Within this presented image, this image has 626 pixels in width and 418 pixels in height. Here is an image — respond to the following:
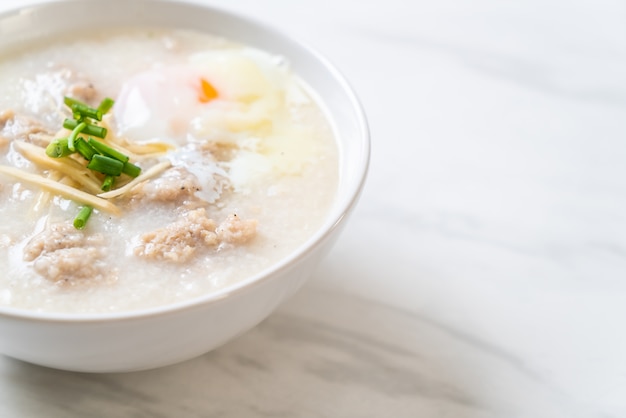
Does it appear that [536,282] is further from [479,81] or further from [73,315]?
[73,315]

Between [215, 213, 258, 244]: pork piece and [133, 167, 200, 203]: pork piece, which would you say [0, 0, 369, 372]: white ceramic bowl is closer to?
[215, 213, 258, 244]: pork piece

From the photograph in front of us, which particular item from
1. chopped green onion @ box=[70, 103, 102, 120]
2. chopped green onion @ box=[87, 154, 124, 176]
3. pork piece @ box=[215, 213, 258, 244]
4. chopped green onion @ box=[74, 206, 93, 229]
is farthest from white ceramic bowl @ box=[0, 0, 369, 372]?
chopped green onion @ box=[70, 103, 102, 120]

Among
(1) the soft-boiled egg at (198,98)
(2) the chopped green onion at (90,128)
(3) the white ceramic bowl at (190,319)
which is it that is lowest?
(3) the white ceramic bowl at (190,319)

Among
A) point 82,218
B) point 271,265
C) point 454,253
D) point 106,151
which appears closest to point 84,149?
point 106,151

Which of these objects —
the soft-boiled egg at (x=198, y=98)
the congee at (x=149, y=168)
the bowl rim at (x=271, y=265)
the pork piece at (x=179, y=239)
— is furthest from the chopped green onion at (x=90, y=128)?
the bowl rim at (x=271, y=265)

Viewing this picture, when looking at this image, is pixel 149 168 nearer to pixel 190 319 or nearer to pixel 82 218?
pixel 82 218

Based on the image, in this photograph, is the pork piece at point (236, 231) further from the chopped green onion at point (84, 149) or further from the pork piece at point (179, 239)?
the chopped green onion at point (84, 149)
